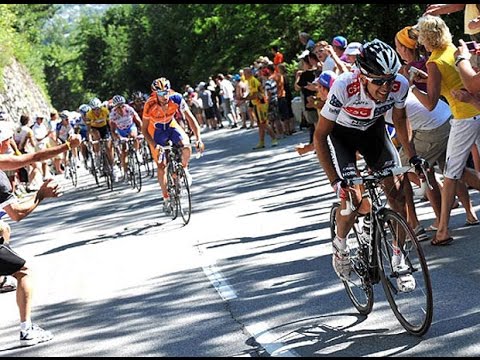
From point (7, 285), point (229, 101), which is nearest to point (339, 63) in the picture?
point (7, 285)

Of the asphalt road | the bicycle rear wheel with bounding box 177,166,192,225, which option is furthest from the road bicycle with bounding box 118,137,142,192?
Result: the bicycle rear wheel with bounding box 177,166,192,225

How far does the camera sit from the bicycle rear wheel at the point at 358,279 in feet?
23.0

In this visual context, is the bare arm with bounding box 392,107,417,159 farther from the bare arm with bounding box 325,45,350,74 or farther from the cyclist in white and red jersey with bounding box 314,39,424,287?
the bare arm with bounding box 325,45,350,74

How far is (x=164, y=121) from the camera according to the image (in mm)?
14539

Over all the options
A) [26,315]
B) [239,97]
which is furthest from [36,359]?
[239,97]

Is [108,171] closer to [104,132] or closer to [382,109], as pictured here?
[104,132]

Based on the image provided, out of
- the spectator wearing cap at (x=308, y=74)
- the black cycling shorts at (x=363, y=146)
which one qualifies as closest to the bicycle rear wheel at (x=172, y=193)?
the spectator wearing cap at (x=308, y=74)

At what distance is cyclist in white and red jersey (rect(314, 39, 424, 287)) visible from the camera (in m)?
6.57

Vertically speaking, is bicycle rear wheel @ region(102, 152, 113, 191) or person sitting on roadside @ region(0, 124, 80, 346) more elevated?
person sitting on roadside @ region(0, 124, 80, 346)

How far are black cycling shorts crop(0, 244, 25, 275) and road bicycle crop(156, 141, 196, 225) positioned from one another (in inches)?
236

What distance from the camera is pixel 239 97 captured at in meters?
30.5

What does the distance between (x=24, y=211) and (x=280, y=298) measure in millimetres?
2361

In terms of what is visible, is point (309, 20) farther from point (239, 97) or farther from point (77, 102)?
point (77, 102)

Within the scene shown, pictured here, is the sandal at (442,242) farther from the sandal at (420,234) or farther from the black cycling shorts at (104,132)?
the black cycling shorts at (104,132)
